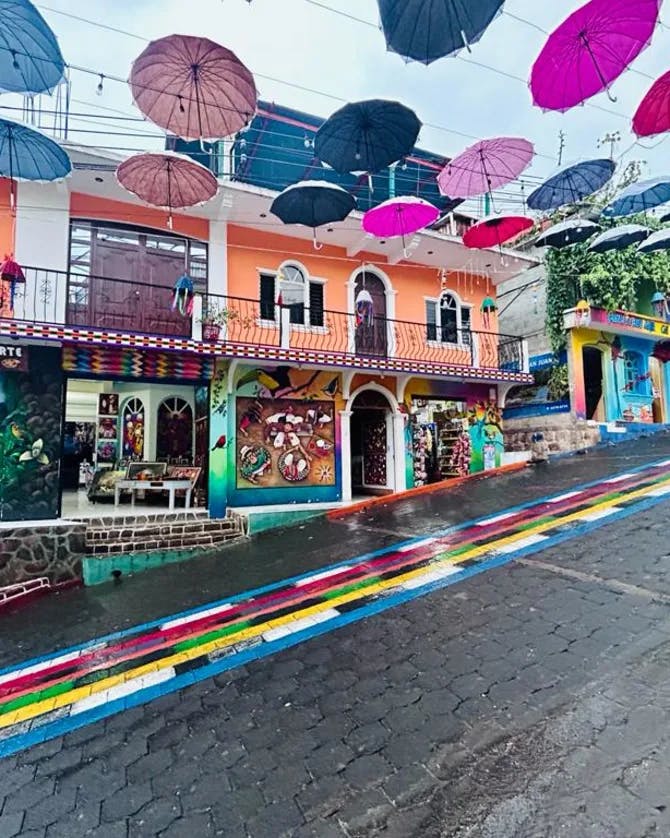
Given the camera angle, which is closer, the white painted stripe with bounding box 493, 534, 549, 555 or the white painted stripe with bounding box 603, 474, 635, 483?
the white painted stripe with bounding box 493, 534, 549, 555

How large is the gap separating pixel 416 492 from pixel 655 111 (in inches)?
315

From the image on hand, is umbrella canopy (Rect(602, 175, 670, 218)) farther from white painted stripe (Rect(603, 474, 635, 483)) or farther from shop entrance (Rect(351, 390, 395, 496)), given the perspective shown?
shop entrance (Rect(351, 390, 395, 496))

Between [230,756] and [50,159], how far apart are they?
8113 mm

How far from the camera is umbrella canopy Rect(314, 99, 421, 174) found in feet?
21.3

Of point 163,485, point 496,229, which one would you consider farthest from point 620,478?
point 163,485

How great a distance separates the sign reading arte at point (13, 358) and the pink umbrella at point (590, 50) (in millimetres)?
8782

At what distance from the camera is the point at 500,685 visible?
2965 mm

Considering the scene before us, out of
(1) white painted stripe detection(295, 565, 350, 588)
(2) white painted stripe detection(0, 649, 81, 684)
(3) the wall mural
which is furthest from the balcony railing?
(2) white painted stripe detection(0, 649, 81, 684)

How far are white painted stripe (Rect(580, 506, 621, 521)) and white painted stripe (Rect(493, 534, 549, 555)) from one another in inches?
36.8

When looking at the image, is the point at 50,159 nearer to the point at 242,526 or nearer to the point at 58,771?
the point at 242,526

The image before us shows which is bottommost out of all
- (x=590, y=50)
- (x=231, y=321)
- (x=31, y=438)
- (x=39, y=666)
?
(x=39, y=666)

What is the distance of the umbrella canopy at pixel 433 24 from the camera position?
4.74 meters

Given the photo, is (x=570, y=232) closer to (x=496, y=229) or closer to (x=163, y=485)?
(x=496, y=229)

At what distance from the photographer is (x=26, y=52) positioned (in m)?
5.69
